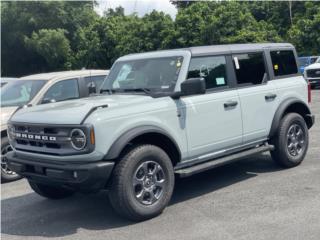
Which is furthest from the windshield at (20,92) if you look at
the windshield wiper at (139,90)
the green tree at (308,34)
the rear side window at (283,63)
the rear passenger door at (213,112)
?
the green tree at (308,34)

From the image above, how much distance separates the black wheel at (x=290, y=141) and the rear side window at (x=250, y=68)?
79cm

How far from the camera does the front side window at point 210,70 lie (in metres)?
6.34

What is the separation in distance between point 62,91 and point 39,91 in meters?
0.40

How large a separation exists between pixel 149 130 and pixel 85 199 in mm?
1721

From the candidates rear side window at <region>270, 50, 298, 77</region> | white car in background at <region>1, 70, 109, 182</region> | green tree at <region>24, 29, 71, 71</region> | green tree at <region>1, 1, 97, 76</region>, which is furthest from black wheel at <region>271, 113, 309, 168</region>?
green tree at <region>1, 1, 97, 76</region>

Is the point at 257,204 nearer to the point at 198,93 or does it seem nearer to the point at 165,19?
the point at 198,93

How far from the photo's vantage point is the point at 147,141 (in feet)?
18.9

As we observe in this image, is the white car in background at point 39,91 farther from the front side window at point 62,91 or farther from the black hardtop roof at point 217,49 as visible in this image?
the black hardtop roof at point 217,49

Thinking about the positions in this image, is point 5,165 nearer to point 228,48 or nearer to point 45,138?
point 45,138

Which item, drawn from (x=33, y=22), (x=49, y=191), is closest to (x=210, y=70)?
(x=49, y=191)

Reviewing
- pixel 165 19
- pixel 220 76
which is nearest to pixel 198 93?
pixel 220 76

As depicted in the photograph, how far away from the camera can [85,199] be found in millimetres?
6586

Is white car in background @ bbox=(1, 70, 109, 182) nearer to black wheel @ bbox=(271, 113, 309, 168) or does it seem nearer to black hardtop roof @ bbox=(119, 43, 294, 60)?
black hardtop roof @ bbox=(119, 43, 294, 60)

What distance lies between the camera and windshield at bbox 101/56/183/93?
6.18 meters
